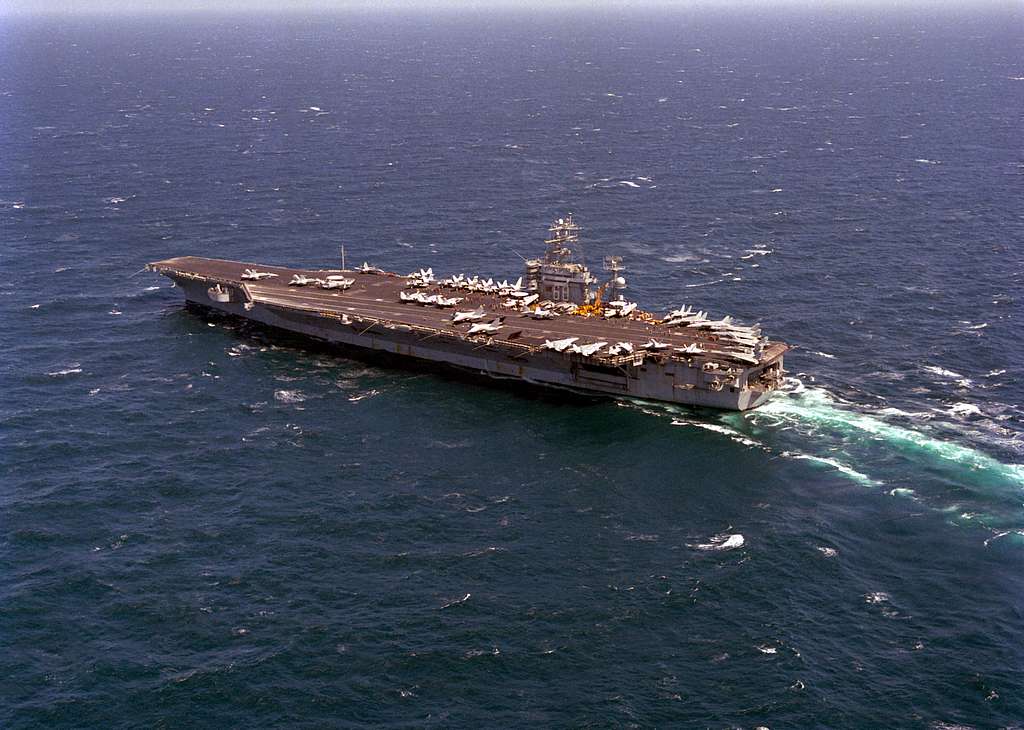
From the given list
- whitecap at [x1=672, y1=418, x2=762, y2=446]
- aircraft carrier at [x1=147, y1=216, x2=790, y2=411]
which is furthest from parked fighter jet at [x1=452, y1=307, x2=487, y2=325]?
whitecap at [x1=672, y1=418, x2=762, y2=446]

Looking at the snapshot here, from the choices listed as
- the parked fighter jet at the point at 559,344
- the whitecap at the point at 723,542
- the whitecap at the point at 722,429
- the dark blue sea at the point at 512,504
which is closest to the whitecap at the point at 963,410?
the dark blue sea at the point at 512,504

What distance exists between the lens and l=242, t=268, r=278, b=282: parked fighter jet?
381 feet

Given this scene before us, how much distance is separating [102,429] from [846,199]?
101408 millimetres

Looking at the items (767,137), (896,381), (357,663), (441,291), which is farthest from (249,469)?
(767,137)

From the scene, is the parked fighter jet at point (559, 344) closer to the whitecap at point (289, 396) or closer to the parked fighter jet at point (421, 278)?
the parked fighter jet at point (421, 278)

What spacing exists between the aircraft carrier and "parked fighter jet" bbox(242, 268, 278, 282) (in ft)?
0.47

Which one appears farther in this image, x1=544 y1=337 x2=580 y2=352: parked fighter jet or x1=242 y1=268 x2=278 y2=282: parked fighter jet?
x1=242 y1=268 x2=278 y2=282: parked fighter jet

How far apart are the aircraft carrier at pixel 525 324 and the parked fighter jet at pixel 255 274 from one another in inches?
5.7

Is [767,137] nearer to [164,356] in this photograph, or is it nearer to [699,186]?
[699,186]

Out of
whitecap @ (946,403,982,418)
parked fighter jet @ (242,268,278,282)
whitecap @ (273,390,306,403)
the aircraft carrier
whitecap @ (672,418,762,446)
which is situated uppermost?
parked fighter jet @ (242,268,278,282)

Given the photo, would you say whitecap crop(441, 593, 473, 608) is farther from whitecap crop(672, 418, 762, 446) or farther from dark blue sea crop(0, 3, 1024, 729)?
whitecap crop(672, 418, 762, 446)

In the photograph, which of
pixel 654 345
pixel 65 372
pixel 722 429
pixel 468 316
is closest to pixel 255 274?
pixel 65 372

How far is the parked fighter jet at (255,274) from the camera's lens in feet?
381

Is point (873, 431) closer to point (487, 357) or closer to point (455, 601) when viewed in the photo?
point (487, 357)
